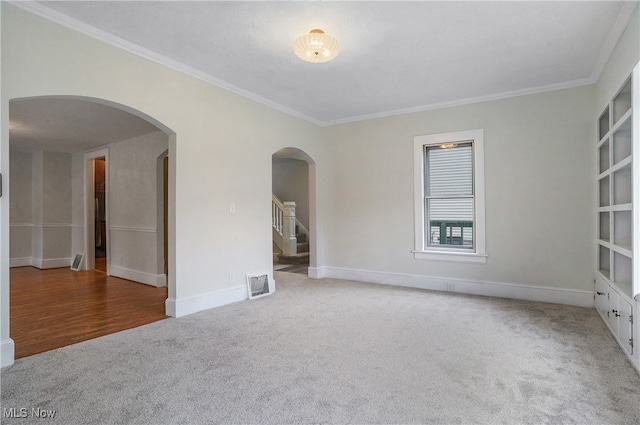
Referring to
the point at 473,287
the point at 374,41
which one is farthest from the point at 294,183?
the point at 374,41

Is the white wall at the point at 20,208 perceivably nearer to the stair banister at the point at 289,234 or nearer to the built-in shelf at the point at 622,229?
the stair banister at the point at 289,234

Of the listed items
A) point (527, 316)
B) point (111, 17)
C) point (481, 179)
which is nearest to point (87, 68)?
point (111, 17)

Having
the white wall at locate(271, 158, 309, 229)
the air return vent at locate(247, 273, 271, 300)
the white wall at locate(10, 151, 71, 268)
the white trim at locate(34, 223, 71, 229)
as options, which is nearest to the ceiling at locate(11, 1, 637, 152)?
the air return vent at locate(247, 273, 271, 300)

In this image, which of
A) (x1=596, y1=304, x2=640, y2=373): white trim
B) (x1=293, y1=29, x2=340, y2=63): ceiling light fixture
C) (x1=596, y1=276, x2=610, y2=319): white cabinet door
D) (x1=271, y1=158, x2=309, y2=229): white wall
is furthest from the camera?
(x1=271, y1=158, x2=309, y2=229): white wall

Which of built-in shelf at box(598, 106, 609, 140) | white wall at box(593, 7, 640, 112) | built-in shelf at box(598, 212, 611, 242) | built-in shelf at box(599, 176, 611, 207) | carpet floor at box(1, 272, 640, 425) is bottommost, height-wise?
carpet floor at box(1, 272, 640, 425)

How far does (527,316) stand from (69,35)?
520 centimetres

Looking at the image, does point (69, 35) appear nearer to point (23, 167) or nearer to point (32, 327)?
point (32, 327)

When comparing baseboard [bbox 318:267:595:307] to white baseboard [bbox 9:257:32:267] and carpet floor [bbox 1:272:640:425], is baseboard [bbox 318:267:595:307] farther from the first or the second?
white baseboard [bbox 9:257:32:267]

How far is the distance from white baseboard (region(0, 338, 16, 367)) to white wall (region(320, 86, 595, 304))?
4327mm

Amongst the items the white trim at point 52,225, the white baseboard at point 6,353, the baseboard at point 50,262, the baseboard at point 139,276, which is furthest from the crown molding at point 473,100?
the baseboard at point 50,262

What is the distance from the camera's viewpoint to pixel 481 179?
15.5ft

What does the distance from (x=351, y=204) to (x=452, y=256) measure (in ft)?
6.03

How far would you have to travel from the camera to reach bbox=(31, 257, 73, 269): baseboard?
291 inches

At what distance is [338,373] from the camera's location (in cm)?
243
